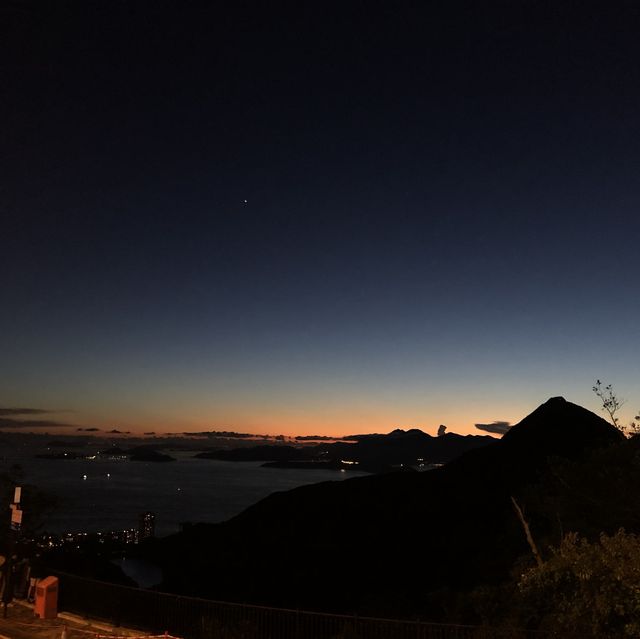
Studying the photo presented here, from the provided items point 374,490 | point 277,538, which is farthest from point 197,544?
point 374,490

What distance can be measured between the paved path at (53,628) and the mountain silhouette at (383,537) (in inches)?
535

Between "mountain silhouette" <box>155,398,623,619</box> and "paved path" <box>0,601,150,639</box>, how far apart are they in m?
13.6

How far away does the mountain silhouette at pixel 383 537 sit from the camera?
60.3 metres

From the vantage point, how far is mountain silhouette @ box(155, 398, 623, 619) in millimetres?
60344

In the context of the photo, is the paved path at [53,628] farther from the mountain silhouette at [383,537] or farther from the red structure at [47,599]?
the mountain silhouette at [383,537]

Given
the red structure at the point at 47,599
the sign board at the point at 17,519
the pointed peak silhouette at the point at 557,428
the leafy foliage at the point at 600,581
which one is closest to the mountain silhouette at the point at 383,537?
the pointed peak silhouette at the point at 557,428

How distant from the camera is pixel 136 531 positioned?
160750 millimetres

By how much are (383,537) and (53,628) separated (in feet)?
266

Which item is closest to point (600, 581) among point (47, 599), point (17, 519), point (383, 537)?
point (47, 599)

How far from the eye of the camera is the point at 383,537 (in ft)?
300

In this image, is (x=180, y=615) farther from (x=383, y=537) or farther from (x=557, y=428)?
(x=557, y=428)

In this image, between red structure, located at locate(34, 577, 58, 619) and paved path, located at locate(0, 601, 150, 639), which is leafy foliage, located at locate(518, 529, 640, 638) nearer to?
paved path, located at locate(0, 601, 150, 639)

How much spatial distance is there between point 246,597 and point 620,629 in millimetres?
50900

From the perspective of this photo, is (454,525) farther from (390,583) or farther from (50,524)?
(50,524)
